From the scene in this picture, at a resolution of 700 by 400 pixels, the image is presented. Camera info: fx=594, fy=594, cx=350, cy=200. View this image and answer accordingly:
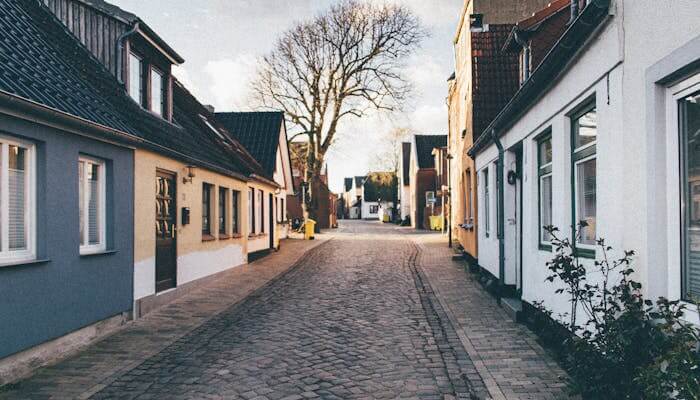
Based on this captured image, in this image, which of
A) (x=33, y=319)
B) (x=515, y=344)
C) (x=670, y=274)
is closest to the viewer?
(x=670, y=274)

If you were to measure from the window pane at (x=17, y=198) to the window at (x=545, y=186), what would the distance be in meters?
6.35

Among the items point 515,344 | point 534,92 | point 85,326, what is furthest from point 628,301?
point 85,326

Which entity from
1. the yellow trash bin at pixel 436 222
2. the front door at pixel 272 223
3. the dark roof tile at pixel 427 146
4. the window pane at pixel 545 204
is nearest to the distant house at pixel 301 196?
the yellow trash bin at pixel 436 222

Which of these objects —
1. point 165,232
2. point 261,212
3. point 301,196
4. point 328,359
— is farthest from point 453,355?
point 301,196

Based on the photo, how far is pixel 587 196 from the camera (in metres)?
6.41

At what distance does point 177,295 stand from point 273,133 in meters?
15.5

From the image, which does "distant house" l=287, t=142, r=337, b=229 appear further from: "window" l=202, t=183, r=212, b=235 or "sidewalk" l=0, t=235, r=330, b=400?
"sidewalk" l=0, t=235, r=330, b=400

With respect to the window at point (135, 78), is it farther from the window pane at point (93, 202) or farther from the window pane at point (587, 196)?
the window pane at point (587, 196)

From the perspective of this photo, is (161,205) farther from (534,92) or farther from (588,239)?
(588,239)

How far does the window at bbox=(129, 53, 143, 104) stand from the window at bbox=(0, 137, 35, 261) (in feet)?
16.1

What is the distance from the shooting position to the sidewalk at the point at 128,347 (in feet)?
18.6

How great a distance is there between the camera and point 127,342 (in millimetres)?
7684

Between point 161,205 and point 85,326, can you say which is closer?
point 85,326

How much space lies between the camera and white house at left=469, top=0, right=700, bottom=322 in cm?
407
